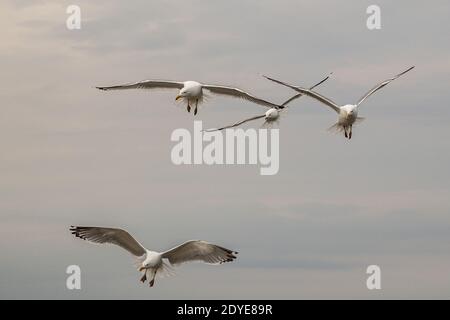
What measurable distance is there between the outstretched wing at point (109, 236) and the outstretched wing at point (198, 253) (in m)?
0.58

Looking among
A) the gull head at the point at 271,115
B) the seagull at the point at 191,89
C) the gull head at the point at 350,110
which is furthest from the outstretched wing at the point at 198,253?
the gull head at the point at 271,115

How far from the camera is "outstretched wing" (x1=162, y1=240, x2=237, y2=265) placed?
66.3ft

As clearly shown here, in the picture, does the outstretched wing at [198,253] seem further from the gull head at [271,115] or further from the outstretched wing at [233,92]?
the gull head at [271,115]

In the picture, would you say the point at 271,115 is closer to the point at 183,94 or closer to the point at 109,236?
the point at 183,94

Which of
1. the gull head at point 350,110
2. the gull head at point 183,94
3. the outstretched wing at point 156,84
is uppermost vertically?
the outstretched wing at point 156,84

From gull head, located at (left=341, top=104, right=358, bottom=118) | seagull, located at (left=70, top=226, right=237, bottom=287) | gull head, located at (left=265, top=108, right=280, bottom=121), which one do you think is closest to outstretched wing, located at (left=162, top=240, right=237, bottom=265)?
seagull, located at (left=70, top=226, right=237, bottom=287)

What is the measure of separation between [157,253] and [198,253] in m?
0.72

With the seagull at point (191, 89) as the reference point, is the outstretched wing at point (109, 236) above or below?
below

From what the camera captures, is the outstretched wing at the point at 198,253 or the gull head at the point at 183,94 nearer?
the outstretched wing at the point at 198,253

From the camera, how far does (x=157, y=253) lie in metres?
20.4

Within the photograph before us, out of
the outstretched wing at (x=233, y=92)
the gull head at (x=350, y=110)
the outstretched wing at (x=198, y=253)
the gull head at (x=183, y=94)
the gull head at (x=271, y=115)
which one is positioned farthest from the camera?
the gull head at (x=271, y=115)

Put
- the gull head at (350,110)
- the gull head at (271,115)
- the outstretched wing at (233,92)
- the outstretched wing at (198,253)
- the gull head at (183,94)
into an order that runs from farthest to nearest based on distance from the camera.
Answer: the gull head at (271,115) → the gull head at (350,110) → the outstretched wing at (233,92) → the gull head at (183,94) → the outstretched wing at (198,253)

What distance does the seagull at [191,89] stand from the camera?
2073 cm
